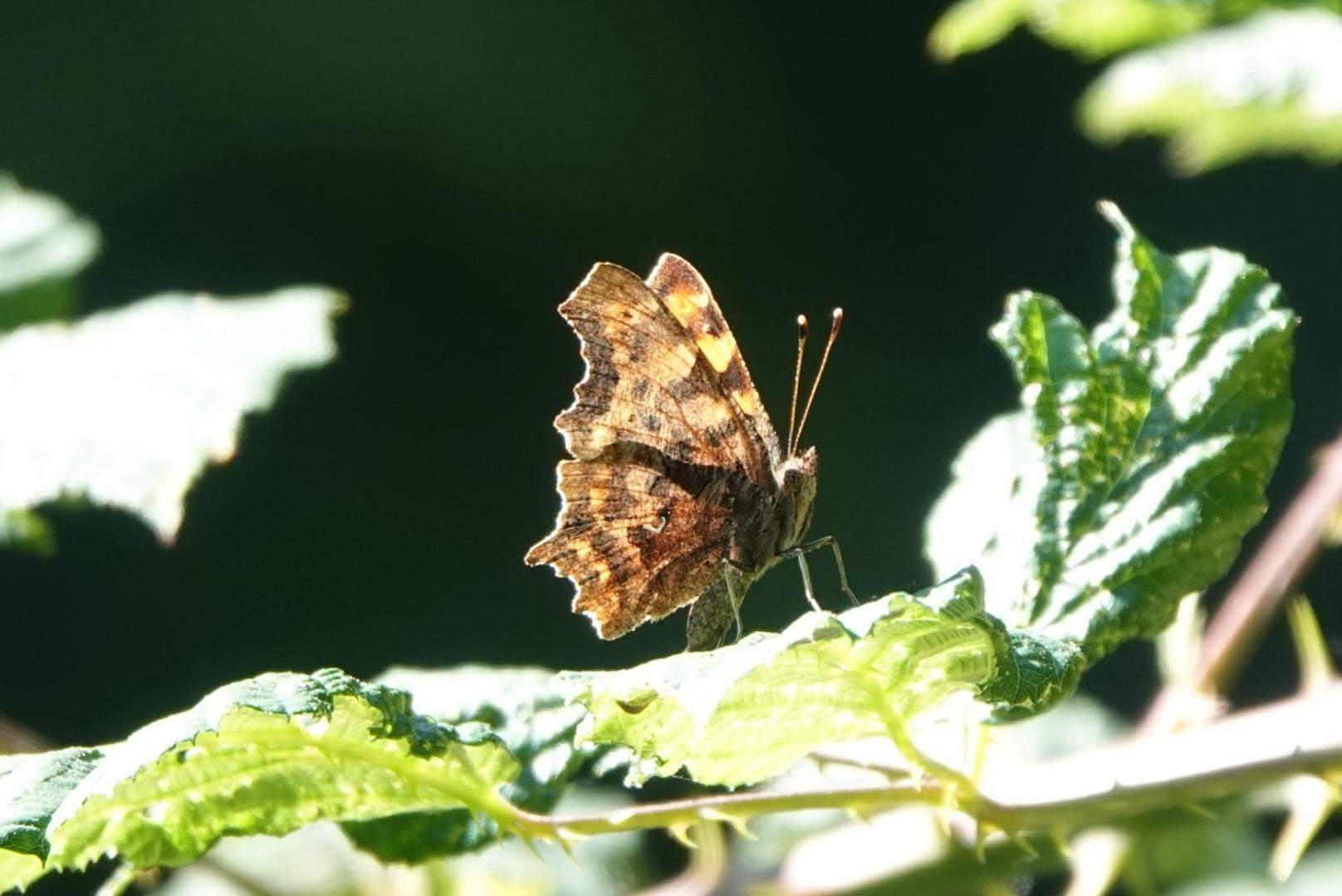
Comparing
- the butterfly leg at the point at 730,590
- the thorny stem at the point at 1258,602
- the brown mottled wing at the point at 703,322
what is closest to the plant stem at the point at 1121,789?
the thorny stem at the point at 1258,602

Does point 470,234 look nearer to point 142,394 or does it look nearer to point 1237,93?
point 142,394

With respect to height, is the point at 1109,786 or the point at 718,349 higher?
the point at 718,349

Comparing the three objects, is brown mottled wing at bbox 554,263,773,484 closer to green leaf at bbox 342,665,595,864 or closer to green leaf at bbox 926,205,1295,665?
green leaf at bbox 342,665,595,864

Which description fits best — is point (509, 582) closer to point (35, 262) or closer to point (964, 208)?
point (964, 208)

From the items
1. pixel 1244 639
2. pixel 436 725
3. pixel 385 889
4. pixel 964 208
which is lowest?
pixel 385 889

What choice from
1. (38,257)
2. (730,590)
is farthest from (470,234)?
(730,590)

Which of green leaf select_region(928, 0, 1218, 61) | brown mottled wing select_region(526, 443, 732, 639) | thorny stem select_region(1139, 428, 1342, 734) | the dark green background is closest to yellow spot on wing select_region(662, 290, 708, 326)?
brown mottled wing select_region(526, 443, 732, 639)

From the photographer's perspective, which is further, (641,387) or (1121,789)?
(641,387)

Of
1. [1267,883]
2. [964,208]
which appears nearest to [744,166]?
[964,208]
